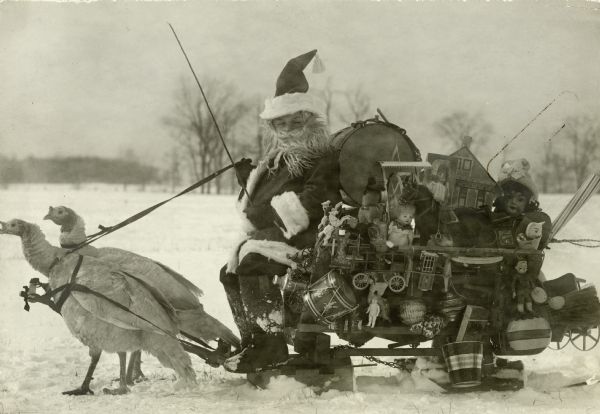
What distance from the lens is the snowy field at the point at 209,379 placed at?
12.5 feet

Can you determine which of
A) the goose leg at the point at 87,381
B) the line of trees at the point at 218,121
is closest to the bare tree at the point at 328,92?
the line of trees at the point at 218,121

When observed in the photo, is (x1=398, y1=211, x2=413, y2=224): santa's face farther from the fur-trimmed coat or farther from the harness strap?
the harness strap

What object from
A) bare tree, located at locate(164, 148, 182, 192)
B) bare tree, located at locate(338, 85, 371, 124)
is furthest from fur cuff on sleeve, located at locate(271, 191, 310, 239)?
bare tree, located at locate(164, 148, 182, 192)

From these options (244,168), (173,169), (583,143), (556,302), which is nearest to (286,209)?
(244,168)

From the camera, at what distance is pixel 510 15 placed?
189 inches

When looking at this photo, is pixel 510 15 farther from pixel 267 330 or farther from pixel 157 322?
pixel 157 322

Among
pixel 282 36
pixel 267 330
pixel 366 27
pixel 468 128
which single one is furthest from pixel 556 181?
pixel 267 330

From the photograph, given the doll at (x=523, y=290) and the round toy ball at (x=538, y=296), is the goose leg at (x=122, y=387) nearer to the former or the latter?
the doll at (x=523, y=290)

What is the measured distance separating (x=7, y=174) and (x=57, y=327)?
165 cm

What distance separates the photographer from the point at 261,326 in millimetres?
4227

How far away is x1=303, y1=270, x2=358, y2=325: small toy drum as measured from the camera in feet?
12.4

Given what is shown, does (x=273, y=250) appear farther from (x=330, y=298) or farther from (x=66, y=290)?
(x=66, y=290)

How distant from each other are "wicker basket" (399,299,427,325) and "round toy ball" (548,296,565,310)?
0.94 metres

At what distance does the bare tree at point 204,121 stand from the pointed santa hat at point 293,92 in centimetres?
172
